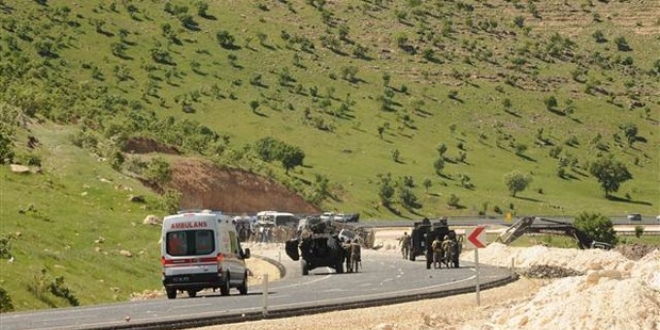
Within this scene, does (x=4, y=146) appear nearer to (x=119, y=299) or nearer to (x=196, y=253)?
(x=119, y=299)

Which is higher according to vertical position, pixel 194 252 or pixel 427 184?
pixel 427 184

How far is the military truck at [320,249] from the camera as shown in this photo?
5422 centimetres

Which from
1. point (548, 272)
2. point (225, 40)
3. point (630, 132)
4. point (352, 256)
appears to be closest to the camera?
point (548, 272)

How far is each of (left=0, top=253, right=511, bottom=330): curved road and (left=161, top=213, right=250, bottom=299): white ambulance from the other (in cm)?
59

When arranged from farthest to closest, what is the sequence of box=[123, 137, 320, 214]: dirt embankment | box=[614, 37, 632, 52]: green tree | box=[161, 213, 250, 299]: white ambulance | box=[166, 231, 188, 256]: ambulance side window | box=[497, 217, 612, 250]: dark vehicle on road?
box=[614, 37, 632, 52]: green tree, box=[123, 137, 320, 214]: dirt embankment, box=[497, 217, 612, 250]: dark vehicle on road, box=[166, 231, 188, 256]: ambulance side window, box=[161, 213, 250, 299]: white ambulance

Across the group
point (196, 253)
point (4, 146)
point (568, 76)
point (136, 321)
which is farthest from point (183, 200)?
point (568, 76)

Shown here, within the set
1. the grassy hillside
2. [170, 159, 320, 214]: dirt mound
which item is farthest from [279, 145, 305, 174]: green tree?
[170, 159, 320, 214]: dirt mound

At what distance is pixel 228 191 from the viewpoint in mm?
110812

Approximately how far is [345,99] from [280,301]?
408 feet

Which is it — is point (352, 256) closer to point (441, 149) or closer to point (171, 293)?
point (171, 293)

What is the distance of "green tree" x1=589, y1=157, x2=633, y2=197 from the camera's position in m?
145

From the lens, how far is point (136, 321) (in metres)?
29.4

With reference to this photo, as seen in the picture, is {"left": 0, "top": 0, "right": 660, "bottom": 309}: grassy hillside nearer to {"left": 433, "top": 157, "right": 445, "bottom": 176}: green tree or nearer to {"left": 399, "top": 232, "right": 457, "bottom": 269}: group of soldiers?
{"left": 433, "top": 157, "right": 445, "bottom": 176}: green tree

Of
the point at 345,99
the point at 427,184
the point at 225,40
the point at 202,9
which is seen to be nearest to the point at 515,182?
the point at 427,184
